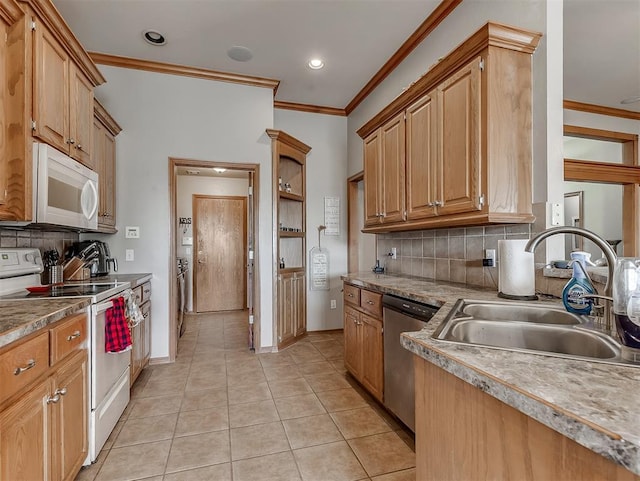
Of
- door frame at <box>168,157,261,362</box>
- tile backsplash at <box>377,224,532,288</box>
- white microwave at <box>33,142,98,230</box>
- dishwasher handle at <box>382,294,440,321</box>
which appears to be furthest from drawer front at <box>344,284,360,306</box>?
white microwave at <box>33,142,98,230</box>

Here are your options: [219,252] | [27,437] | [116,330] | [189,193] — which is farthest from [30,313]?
[189,193]

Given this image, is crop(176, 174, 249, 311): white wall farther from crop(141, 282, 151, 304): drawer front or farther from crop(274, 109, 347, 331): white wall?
crop(141, 282, 151, 304): drawer front

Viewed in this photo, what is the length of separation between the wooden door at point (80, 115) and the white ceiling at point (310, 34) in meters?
0.78

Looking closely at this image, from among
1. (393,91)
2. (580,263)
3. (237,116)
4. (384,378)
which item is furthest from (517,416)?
(237,116)

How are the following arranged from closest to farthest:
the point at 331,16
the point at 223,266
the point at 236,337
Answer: the point at 331,16 → the point at 236,337 → the point at 223,266

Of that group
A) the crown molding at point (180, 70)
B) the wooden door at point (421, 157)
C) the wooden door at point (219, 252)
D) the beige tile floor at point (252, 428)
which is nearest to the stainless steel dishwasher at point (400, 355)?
the beige tile floor at point (252, 428)

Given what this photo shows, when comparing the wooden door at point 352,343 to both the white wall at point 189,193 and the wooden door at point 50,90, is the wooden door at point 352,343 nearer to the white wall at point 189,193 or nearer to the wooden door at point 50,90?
the wooden door at point 50,90

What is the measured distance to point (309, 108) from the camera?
434 cm

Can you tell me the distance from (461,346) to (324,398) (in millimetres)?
1902

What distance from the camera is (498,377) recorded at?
0.68 m

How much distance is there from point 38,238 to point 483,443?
10.1 feet

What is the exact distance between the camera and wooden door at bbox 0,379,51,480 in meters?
1.06

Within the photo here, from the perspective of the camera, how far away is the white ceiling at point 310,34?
250 centimetres

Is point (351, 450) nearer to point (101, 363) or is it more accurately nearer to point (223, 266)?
point (101, 363)
